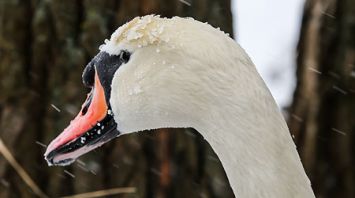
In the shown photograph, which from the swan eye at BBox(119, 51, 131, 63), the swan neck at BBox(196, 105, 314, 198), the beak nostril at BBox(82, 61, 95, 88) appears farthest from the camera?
the beak nostril at BBox(82, 61, 95, 88)

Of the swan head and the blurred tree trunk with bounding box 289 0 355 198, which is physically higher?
the swan head

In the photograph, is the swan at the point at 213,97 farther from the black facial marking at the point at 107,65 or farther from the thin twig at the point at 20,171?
the thin twig at the point at 20,171

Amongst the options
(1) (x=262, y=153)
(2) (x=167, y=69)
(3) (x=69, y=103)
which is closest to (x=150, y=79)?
(2) (x=167, y=69)

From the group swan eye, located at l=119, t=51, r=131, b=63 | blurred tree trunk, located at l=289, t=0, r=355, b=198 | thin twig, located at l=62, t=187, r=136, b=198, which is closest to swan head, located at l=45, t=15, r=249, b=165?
swan eye, located at l=119, t=51, r=131, b=63

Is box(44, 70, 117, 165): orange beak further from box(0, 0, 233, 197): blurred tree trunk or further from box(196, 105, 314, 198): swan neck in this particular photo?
box(0, 0, 233, 197): blurred tree trunk

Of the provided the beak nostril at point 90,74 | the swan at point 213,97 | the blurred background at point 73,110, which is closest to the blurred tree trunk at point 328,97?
the blurred background at point 73,110

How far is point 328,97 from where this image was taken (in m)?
4.85

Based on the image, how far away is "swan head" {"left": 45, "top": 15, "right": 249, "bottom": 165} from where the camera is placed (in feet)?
5.90

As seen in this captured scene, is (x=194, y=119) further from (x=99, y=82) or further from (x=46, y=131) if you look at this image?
(x=46, y=131)

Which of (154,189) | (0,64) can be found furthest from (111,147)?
(0,64)

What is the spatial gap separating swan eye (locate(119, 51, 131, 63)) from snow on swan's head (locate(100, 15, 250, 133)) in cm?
1

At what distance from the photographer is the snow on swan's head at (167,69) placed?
5.87 ft

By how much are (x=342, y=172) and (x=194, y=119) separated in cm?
309

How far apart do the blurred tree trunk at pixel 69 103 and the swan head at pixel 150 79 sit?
130 cm
